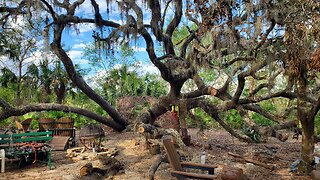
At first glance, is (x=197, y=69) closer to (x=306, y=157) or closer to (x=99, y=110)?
(x=306, y=157)

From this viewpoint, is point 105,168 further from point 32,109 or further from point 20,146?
point 32,109

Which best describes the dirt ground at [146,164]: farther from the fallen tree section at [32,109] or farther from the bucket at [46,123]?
the fallen tree section at [32,109]

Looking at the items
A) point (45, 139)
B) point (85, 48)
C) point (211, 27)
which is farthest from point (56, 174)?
point (85, 48)

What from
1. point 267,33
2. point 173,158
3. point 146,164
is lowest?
point 146,164

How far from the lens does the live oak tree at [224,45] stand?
582 cm

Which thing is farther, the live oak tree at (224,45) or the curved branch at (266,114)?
the curved branch at (266,114)

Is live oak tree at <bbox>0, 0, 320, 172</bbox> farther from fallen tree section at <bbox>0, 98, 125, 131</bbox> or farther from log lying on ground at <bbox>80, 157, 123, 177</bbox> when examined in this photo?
log lying on ground at <bbox>80, 157, 123, 177</bbox>

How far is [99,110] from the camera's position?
Answer: 16.0 meters

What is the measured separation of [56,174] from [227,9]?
4.82 metres

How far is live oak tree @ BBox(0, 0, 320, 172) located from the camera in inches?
229

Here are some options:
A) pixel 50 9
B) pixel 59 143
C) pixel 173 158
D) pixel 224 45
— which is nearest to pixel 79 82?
pixel 59 143

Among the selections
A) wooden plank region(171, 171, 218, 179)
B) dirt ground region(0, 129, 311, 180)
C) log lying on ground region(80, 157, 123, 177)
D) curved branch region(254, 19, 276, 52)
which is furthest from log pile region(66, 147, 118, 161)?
curved branch region(254, 19, 276, 52)

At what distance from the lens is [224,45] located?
7.11 meters

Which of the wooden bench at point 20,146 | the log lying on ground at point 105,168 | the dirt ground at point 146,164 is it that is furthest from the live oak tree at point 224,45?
the log lying on ground at point 105,168
